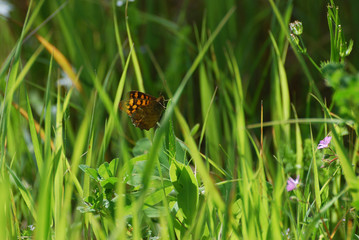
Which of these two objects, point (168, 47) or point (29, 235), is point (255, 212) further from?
point (168, 47)

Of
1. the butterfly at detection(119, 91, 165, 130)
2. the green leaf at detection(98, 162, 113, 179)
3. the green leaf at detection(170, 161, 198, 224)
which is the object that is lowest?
the green leaf at detection(170, 161, 198, 224)

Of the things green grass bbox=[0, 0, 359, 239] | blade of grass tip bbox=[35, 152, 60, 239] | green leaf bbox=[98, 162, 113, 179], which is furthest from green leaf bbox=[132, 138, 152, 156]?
blade of grass tip bbox=[35, 152, 60, 239]

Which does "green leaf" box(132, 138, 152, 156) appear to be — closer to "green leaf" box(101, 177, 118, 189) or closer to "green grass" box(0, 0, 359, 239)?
"green grass" box(0, 0, 359, 239)

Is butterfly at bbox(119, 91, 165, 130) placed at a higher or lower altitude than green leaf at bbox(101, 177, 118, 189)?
higher

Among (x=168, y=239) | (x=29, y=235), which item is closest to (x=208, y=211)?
(x=168, y=239)

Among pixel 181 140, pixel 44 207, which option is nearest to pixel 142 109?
pixel 181 140

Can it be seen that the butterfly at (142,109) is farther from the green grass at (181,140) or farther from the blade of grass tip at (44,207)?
the blade of grass tip at (44,207)

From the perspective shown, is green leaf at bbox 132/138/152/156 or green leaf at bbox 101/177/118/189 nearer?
green leaf at bbox 101/177/118/189
